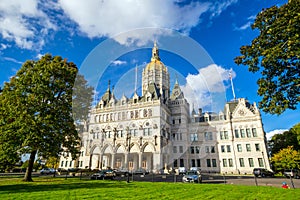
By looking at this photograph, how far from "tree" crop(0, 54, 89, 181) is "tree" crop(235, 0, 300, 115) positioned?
19111 mm

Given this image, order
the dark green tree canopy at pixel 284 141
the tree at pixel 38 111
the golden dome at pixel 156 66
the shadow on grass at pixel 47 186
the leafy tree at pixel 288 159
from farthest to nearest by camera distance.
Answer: the golden dome at pixel 156 66 → the dark green tree canopy at pixel 284 141 → the leafy tree at pixel 288 159 → the tree at pixel 38 111 → the shadow on grass at pixel 47 186

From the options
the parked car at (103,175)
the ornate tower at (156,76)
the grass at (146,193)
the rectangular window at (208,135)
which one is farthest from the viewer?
the ornate tower at (156,76)

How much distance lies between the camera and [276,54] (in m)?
11.5

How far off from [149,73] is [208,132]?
27.1m

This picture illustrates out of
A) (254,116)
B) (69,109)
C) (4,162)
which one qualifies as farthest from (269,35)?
(254,116)

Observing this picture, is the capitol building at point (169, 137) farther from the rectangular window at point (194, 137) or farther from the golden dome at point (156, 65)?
the golden dome at point (156, 65)

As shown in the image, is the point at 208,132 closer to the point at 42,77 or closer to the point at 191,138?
the point at 191,138

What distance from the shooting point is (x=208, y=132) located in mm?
52281

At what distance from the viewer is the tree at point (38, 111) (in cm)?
1828

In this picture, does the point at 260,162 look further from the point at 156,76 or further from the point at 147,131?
the point at 156,76

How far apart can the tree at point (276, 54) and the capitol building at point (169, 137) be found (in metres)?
28.9

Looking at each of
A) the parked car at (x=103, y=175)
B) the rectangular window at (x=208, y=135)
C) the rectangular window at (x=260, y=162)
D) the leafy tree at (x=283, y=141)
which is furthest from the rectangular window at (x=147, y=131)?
the leafy tree at (x=283, y=141)

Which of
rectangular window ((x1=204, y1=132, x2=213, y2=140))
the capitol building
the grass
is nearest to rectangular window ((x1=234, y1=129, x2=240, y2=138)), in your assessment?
the capitol building

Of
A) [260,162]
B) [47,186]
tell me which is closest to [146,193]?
[47,186]
